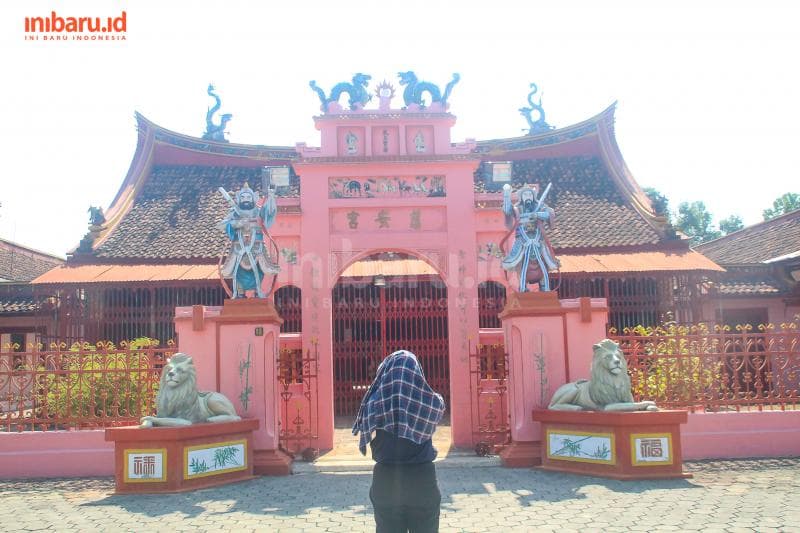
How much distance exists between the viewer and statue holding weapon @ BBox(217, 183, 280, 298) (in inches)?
323

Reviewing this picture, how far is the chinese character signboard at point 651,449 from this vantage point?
22.7ft

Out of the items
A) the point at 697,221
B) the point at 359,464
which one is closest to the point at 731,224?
the point at 697,221

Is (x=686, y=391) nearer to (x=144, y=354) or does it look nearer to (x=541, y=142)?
(x=144, y=354)

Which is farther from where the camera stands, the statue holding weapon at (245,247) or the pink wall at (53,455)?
the statue holding weapon at (245,247)

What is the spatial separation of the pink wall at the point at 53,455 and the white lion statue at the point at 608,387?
18.6 feet

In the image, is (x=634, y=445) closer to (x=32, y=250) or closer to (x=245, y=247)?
(x=245, y=247)

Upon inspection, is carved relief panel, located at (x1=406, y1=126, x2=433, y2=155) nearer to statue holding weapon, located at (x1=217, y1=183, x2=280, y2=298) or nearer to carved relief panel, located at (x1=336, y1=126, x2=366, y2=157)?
carved relief panel, located at (x1=336, y1=126, x2=366, y2=157)

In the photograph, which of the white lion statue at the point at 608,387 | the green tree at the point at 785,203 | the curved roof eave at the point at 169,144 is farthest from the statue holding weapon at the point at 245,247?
the green tree at the point at 785,203

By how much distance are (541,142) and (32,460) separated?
13.8 m

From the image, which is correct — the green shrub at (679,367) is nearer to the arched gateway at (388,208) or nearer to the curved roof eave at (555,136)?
the arched gateway at (388,208)

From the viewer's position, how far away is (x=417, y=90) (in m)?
10.3

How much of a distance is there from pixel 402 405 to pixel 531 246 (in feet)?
16.9

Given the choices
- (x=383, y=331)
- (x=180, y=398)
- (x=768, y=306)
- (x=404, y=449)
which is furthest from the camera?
(x=768, y=306)

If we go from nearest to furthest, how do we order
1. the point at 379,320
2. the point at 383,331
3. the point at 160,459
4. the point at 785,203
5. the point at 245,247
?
1. the point at 160,459
2. the point at 245,247
3. the point at 383,331
4. the point at 379,320
5. the point at 785,203
